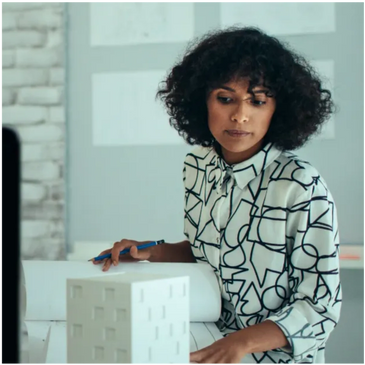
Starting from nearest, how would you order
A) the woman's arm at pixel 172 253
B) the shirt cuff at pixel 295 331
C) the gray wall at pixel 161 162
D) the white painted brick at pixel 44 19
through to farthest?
the shirt cuff at pixel 295 331 → the woman's arm at pixel 172 253 → the gray wall at pixel 161 162 → the white painted brick at pixel 44 19

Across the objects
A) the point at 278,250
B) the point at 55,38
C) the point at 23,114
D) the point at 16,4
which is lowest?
the point at 278,250

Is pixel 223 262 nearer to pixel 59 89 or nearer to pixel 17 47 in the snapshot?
pixel 59 89

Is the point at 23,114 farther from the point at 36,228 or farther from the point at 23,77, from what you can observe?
the point at 36,228

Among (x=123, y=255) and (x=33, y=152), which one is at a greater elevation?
(x=33, y=152)

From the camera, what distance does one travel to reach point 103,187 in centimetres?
198

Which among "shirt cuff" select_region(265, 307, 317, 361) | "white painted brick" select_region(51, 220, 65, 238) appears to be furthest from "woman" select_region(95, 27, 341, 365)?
"white painted brick" select_region(51, 220, 65, 238)

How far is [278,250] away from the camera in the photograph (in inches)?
39.3

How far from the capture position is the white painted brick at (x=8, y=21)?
196 cm

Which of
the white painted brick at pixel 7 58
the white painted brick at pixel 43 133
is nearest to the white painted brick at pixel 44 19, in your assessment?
the white painted brick at pixel 7 58

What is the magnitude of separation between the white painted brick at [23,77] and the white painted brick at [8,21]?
159 millimetres

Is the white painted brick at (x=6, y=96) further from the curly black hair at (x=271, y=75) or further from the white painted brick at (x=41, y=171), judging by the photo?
the curly black hair at (x=271, y=75)

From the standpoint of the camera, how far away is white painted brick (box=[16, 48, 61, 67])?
6.35ft

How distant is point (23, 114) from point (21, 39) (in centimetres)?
27

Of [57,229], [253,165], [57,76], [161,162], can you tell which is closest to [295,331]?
[253,165]
